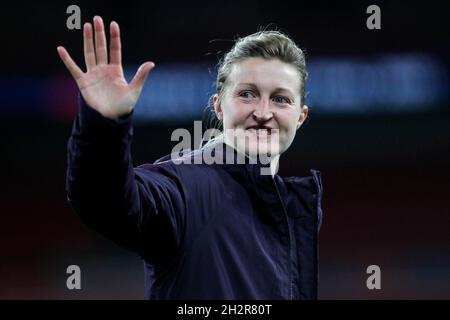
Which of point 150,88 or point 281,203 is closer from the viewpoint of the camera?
point 281,203

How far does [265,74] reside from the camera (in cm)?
132

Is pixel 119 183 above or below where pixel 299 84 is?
below

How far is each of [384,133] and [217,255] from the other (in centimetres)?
272

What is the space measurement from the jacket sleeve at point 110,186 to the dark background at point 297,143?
2592mm

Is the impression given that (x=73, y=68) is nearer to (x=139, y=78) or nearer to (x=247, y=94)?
(x=139, y=78)

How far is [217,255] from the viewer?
3.79ft

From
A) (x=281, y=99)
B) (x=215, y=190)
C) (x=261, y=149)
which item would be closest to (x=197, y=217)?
(x=215, y=190)

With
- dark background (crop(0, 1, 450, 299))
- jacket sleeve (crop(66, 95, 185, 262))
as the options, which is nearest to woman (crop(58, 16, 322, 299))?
jacket sleeve (crop(66, 95, 185, 262))

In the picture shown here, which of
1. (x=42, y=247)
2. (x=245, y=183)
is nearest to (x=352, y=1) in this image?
(x=42, y=247)

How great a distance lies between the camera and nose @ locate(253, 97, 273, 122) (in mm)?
1275

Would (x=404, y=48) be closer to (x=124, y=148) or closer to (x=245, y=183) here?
(x=245, y=183)

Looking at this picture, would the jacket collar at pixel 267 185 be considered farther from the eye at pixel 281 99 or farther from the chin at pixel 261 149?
the eye at pixel 281 99

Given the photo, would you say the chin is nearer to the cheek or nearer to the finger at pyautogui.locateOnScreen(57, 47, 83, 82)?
the cheek

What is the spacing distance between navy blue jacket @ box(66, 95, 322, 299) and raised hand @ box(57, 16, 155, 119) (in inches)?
0.7
